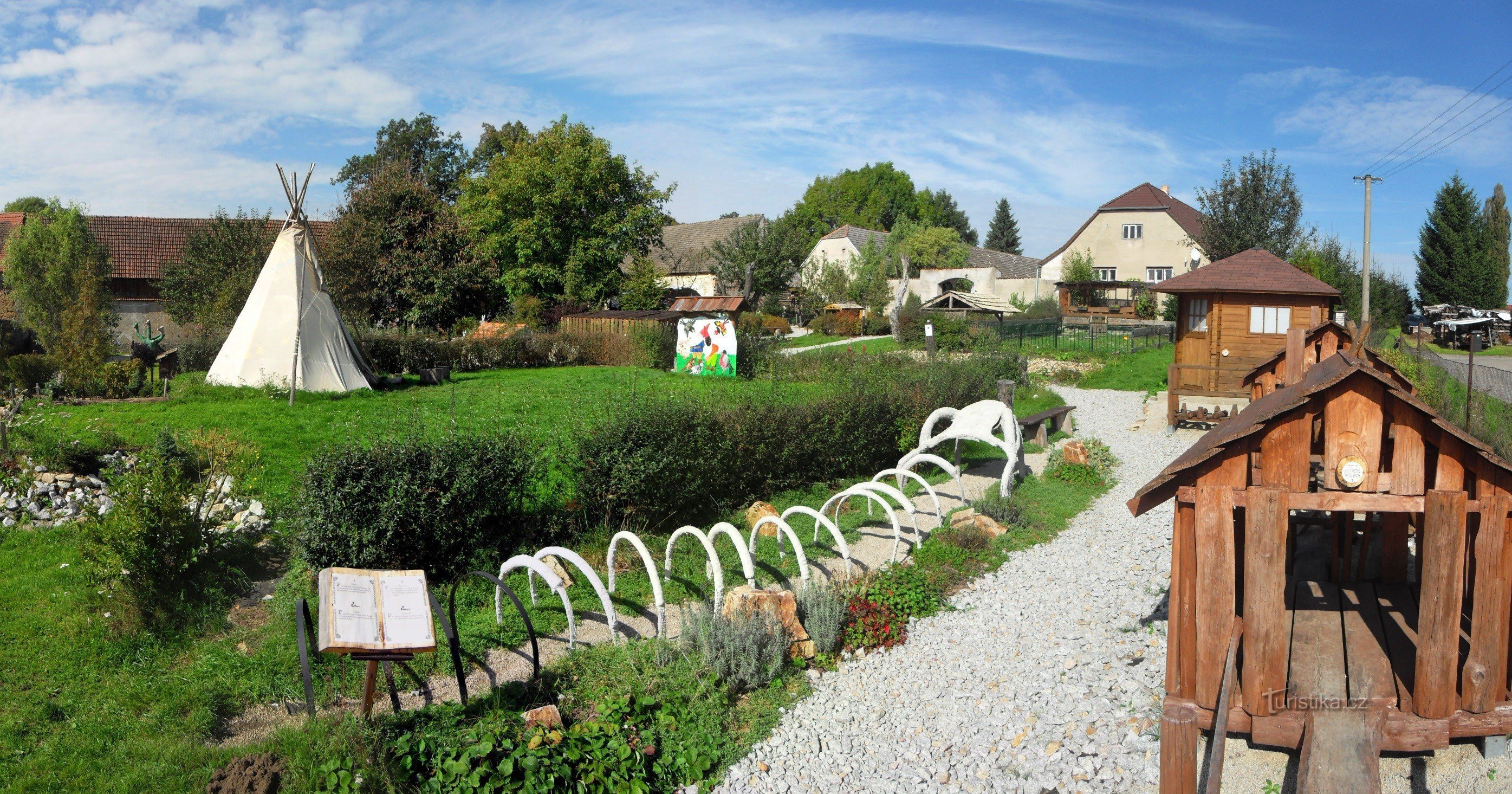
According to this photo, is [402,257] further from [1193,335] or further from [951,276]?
[951,276]

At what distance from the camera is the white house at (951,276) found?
50.8 metres

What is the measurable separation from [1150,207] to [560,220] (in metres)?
32.4

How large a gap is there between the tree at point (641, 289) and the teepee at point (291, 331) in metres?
16.3

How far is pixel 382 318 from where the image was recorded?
94.4 ft

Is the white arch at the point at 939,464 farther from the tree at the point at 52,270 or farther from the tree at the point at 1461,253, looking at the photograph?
the tree at the point at 1461,253

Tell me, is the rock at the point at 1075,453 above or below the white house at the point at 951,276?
below

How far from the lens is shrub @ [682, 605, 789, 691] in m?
6.27

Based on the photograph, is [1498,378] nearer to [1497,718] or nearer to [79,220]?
[1497,718]

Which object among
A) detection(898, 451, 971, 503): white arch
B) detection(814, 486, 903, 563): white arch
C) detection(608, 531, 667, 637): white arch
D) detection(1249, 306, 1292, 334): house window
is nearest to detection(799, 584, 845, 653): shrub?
detection(608, 531, 667, 637): white arch

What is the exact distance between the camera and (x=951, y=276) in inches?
1999

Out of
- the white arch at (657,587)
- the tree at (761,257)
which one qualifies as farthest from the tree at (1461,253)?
the white arch at (657,587)

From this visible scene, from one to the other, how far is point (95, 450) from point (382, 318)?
19408 mm

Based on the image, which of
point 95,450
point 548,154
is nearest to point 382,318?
point 548,154

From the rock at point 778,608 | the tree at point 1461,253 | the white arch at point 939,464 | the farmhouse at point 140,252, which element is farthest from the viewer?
the tree at point 1461,253
